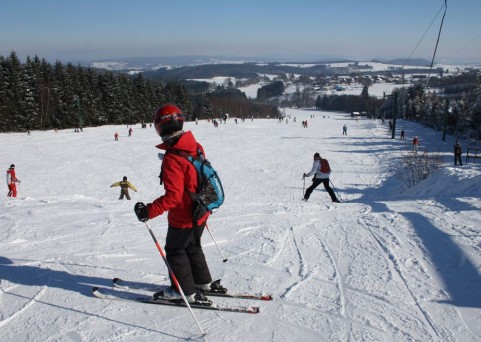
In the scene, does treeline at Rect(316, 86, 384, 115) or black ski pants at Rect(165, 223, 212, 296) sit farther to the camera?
treeline at Rect(316, 86, 384, 115)

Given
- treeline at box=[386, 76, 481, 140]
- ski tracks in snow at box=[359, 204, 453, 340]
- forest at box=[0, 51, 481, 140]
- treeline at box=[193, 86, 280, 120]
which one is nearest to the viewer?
ski tracks in snow at box=[359, 204, 453, 340]

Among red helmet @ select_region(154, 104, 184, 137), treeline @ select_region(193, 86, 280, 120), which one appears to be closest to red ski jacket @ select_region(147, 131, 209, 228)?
red helmet @ select_region(154, 104, 184, 137)

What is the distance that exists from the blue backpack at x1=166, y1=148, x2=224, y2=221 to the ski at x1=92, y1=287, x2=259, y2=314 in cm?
86

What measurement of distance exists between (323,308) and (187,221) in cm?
151

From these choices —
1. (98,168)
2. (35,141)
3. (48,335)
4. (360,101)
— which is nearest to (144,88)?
(35,141)

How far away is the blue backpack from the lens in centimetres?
329

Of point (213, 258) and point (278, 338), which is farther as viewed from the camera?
point (213, 258)

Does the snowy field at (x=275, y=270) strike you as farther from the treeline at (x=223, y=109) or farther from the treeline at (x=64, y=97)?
the treeline at (x=223, y=109)

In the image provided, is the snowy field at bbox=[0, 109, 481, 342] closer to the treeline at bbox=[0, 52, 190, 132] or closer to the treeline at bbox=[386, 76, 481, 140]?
the treeline at bbox=[386, 76, 481, 140]

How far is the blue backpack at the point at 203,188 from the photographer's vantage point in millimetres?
3289

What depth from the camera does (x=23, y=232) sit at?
6.18 metres

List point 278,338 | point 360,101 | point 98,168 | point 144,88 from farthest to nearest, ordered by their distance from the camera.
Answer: point 360,101, point 144,88, point 98,168, point 278,338

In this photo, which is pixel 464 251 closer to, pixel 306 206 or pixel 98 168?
pixel 306 206

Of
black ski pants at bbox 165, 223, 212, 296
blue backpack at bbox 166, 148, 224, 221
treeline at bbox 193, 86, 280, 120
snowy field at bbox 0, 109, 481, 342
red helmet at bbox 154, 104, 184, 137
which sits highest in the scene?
red helmet at bbox 154, 104, 184, 137
